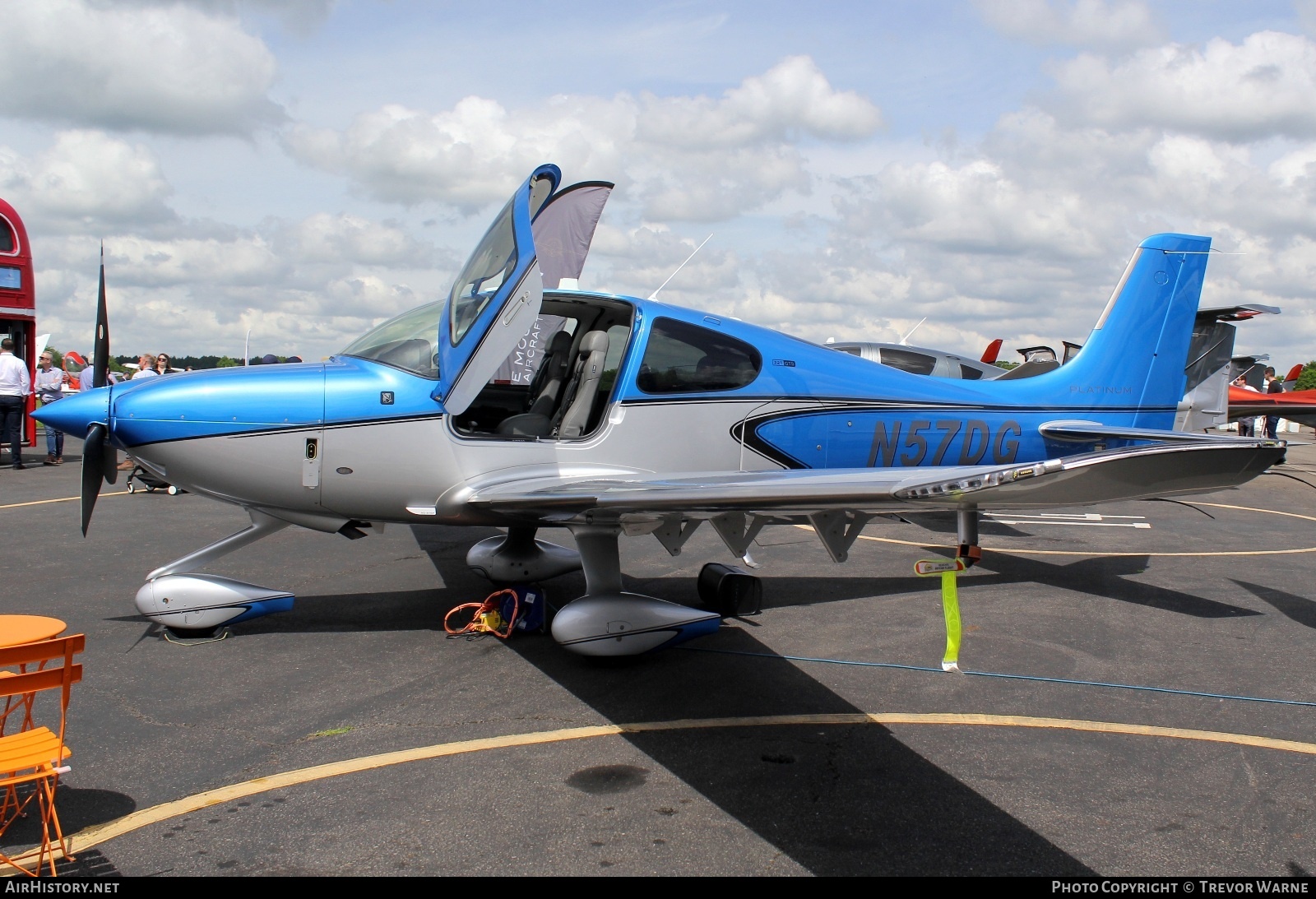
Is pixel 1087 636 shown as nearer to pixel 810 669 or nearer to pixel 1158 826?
pixel 810 669

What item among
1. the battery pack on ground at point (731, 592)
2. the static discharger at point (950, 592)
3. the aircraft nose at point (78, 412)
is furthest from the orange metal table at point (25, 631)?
the battery pack on ground at point (731, 592)

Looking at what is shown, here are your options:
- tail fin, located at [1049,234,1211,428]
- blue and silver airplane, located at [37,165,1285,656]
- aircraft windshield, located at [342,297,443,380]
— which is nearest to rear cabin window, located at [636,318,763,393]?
blue and silver airplane, located at [37,165,1285,656]

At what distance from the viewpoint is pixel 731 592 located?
6.21 meters

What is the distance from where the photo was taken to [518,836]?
3154 millimetres

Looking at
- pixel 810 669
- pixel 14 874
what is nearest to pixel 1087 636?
pixel 810 669

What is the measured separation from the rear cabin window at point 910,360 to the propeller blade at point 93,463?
34.1 ft

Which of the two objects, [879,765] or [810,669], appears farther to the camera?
[810,669]

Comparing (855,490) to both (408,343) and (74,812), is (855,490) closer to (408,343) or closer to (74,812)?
(74,812)

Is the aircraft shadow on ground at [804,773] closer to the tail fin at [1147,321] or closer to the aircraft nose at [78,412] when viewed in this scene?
the aircraft nose at [78,412]

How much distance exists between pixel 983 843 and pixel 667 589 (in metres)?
4.06

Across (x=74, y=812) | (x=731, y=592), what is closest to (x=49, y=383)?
(x=731, y=592)

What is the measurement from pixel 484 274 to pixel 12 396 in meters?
12.5

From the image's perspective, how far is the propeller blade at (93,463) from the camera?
5152mm

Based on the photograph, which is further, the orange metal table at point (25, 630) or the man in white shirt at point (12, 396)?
the man in white shirt at point (12, 396)
